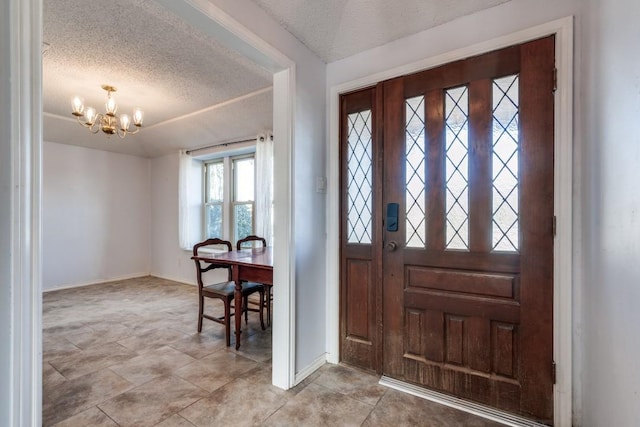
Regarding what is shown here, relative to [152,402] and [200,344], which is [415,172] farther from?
[200,344]

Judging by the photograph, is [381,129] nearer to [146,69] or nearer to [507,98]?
[507,98]

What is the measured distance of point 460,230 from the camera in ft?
5.99

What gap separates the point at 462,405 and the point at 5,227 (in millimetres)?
2303

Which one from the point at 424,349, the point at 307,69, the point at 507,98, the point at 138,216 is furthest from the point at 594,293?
the point at 138,216

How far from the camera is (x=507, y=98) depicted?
5.59 ft

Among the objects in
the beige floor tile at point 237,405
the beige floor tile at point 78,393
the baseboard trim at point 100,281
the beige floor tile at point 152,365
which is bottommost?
the baseboard trim at point 100,281

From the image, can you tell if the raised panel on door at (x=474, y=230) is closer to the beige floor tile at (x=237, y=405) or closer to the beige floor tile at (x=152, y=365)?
Answer: the beige floor tile at (x=237, y=405)

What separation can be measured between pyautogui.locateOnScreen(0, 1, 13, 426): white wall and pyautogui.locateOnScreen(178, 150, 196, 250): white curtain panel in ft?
14.2

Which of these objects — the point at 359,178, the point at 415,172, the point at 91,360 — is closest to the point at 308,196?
the point at 359,178

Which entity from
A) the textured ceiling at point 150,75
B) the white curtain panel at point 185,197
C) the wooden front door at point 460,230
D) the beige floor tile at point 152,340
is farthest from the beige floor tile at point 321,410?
the white curtain panel at point 185,197

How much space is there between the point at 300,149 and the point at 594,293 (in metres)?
1.77

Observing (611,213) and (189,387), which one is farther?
(189,387)

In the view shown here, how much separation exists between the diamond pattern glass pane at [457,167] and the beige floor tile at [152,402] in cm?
195

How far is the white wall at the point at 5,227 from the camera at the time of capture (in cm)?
86
